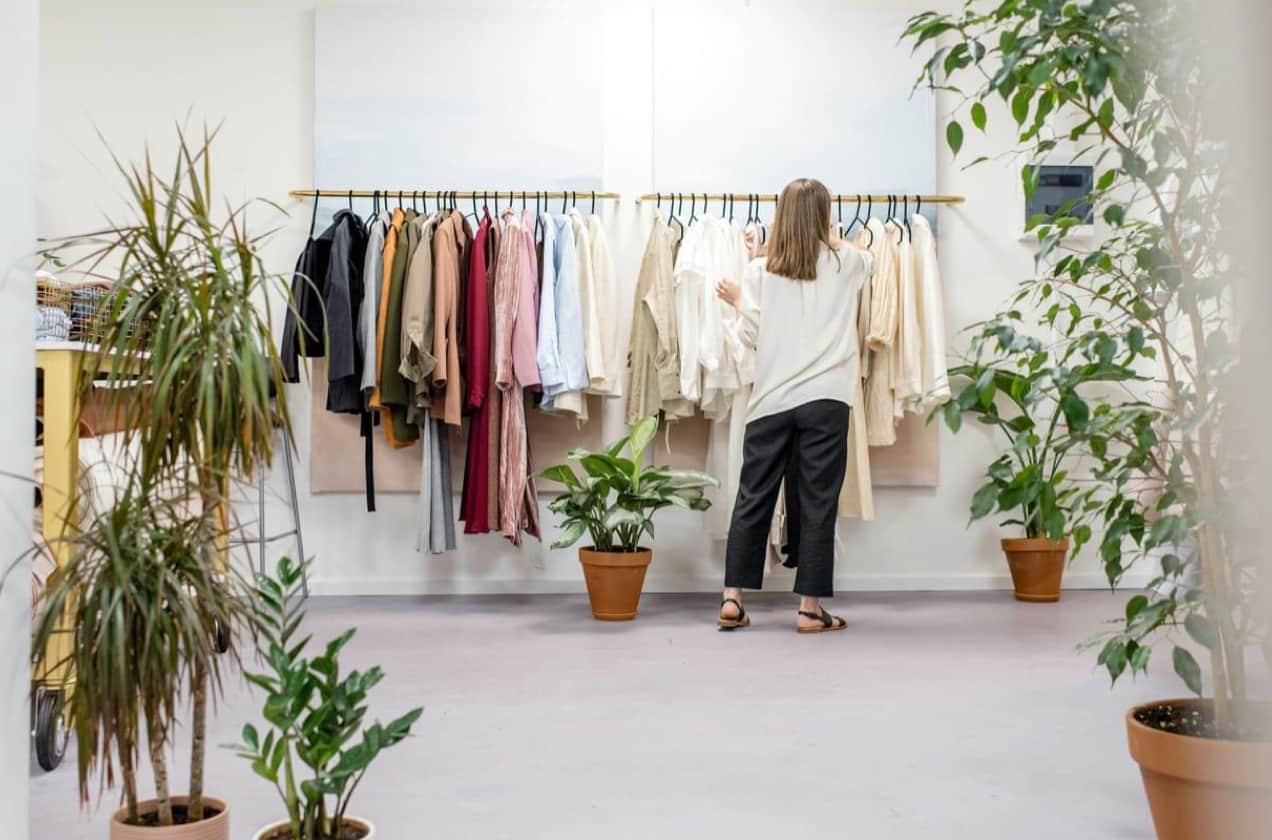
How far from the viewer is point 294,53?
15.4 ft

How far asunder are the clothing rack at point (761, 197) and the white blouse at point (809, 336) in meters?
1.01

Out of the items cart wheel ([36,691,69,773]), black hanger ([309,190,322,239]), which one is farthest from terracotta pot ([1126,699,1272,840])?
black hanger ([309,190,322,239])

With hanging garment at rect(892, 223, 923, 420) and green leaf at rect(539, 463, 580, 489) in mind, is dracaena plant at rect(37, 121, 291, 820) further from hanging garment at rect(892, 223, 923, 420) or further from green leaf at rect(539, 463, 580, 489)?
hanging garment at rect(892, 223, 923, 420)

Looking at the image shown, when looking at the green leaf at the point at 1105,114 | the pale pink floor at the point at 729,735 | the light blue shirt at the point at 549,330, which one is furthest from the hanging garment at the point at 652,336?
the green leaf at the point at 1105,114

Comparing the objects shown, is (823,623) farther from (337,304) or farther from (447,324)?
(337,304)

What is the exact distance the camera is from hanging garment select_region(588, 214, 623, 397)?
444 cm

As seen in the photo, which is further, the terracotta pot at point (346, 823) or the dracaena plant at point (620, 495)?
the dracaena plant at point (620, 495)

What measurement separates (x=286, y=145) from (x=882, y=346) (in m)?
2.52

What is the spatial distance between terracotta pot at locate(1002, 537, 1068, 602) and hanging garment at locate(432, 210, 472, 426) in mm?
2198

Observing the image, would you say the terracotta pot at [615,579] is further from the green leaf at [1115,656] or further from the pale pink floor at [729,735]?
the green leaf at [1115,656]

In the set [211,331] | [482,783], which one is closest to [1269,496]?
[211,331]

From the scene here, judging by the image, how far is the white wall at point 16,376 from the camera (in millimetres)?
1385

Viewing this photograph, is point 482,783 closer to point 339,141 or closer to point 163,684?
point 163,684

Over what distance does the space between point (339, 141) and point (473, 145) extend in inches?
21.0
